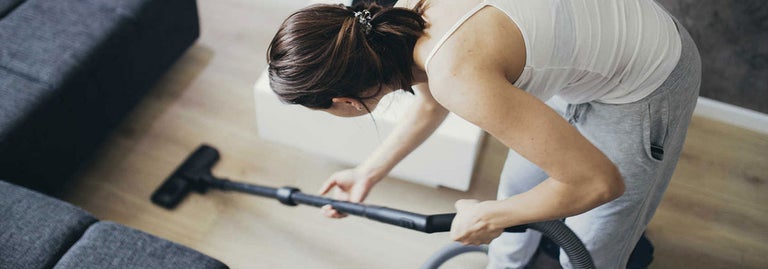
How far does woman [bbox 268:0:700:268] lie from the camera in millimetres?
917

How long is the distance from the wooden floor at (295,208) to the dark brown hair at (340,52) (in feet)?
2.86

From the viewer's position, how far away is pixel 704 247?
5.99ft

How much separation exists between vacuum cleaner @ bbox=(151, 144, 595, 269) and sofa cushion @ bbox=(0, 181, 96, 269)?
40 centimetres

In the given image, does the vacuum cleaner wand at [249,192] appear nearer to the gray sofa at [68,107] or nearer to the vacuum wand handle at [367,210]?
the vacuum wand handle at [367,210]

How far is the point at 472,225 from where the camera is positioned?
112 centimetres

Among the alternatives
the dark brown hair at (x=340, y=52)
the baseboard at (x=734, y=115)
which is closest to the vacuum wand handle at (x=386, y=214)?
the dark brown hair at (x=340, y=52)

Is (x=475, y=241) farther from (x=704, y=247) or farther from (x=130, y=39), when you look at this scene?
(x=130, y=39)

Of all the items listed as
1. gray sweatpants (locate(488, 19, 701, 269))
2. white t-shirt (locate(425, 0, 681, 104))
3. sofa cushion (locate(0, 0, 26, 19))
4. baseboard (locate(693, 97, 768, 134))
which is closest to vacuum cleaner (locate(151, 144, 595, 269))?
gray sweatpants (locate(488, 19, 701, 269))

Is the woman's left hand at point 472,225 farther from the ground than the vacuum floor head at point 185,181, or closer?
farther from the ground

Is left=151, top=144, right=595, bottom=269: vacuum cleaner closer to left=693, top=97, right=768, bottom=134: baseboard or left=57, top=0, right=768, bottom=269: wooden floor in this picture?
left=57, top=0, right=768, bottom=269: wooden floor

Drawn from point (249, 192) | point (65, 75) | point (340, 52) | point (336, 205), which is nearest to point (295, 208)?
point (249, 192)

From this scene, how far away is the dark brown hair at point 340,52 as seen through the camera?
38.9 inches

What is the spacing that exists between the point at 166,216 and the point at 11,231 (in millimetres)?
510

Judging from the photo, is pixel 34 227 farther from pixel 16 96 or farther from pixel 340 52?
pixel 340 52
